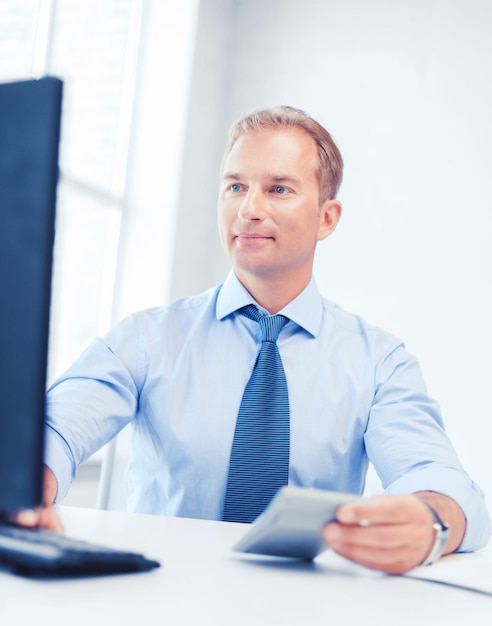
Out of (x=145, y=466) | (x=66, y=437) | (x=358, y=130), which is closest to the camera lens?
(x=66, y=437)

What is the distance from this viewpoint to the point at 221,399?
1.59m

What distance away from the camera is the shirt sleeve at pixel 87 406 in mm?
1292

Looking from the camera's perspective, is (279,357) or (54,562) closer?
(54,562)

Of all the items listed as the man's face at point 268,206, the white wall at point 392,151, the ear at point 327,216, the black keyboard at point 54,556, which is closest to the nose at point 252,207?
the man's face at point 268,206

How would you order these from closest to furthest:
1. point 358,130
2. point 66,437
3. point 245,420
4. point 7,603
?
point 7,603 < point 66,437 < point 245,420 < point 358,130

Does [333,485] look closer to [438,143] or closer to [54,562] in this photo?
[54,562]

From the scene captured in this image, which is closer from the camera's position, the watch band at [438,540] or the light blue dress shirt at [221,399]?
the watch band at [438,540]

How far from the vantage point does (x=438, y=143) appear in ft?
11.4

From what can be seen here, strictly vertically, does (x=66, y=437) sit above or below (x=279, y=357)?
below

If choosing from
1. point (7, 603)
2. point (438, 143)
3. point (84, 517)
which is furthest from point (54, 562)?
point (438, 143)

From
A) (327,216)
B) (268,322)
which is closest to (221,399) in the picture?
(268,322)

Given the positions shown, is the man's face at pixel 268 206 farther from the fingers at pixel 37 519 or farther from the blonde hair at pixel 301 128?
the fingers at pixel 37 519

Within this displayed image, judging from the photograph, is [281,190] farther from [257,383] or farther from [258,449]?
[258,449]

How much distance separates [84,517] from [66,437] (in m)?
0.28
